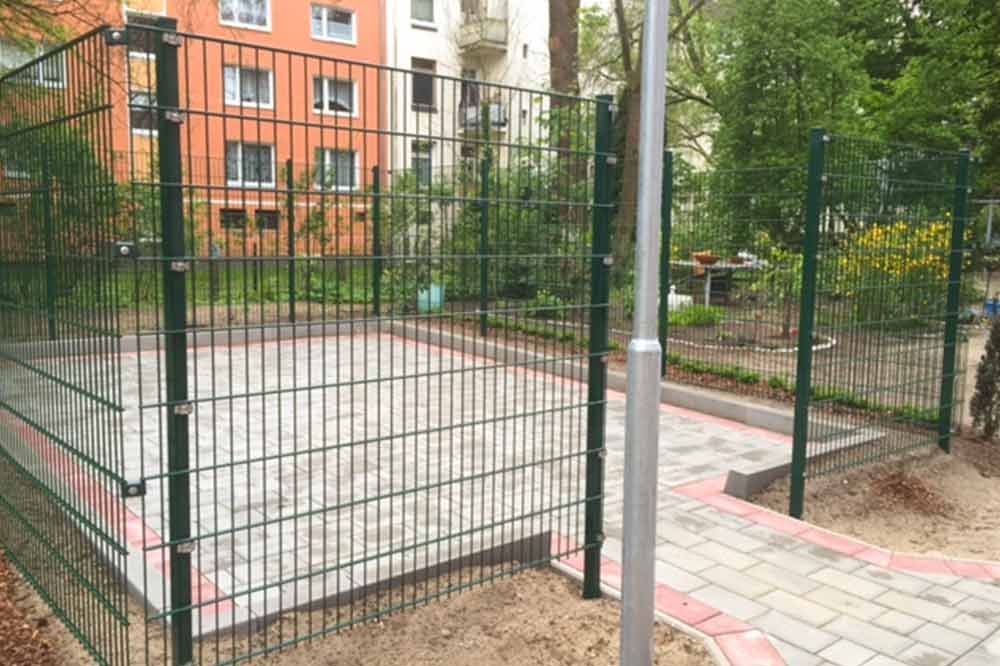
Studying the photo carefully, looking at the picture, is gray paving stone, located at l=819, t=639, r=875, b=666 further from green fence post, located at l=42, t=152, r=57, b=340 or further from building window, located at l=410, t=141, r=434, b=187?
green fence post, located at l=42, t=152, r=57, b=340

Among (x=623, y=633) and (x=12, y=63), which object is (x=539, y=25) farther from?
(x=623, y=633)

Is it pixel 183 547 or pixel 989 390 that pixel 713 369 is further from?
pixel 183 547

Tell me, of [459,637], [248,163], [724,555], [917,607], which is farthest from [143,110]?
[917,607]

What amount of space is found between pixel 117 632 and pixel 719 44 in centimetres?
1474

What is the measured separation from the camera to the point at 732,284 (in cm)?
862

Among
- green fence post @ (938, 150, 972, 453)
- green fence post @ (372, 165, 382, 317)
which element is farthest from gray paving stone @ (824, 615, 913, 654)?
green fence post @ (938, 150, 972, 453)

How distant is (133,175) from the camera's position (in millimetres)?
2531

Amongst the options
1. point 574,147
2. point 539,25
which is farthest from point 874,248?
point 539,25

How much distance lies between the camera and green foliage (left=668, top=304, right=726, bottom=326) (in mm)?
8859

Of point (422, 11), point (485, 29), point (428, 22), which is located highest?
point (422, 11)

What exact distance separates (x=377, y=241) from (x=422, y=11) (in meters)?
30.1

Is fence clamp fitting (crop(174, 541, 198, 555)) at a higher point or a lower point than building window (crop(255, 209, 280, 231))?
lower

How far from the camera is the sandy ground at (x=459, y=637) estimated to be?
328 cm

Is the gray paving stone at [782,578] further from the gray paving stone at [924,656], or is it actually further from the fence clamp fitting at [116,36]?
the fence clamp fitting at [116,36]
